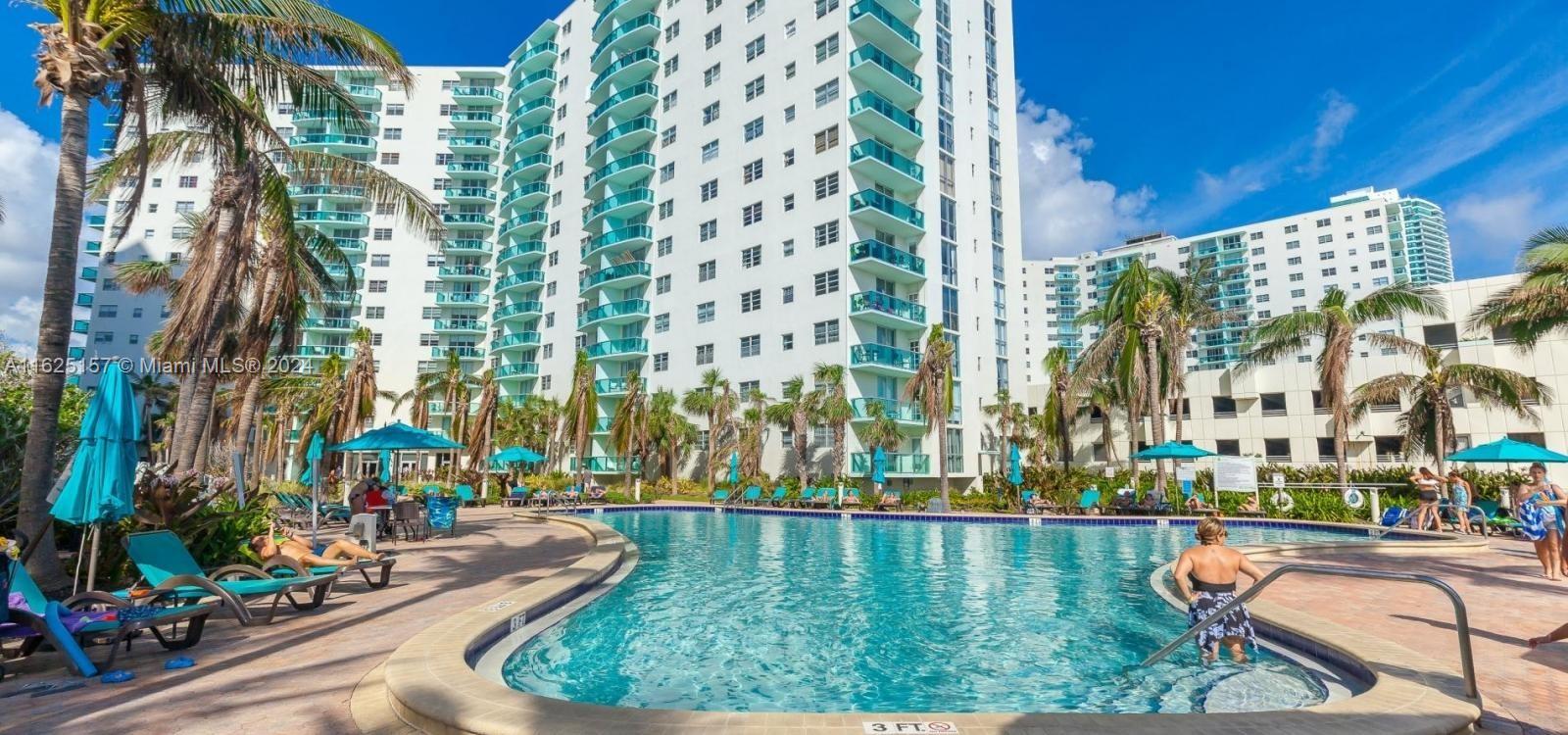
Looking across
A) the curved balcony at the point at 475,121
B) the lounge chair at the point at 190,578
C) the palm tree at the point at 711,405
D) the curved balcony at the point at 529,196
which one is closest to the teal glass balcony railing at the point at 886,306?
the palm tree at the point at 711,405

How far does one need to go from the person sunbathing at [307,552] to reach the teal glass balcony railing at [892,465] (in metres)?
24.8

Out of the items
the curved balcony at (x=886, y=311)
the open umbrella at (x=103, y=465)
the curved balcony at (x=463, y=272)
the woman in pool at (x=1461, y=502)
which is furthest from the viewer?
the curved balcony at (x=463, y=272)

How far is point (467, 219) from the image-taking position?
60.9 meters

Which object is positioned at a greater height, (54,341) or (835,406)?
(835,406)

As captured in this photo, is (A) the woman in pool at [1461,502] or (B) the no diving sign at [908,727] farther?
(A) the woman in pool at [1461,502]

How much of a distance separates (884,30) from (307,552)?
1384 inches

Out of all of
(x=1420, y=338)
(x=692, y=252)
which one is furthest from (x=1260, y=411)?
(x=692, y=252)

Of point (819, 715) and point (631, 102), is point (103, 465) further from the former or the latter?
point (631, 102)

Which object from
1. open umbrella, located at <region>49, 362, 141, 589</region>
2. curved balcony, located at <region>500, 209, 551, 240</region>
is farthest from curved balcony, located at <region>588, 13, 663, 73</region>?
open umbrella, located at <region>49, 362, 141, 589</region>

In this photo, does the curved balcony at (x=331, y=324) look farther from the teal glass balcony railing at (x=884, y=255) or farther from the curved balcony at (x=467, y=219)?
the teal glass balcony railing at (x=884, y=255)

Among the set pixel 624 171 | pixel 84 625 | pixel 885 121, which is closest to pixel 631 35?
pixel 624 171

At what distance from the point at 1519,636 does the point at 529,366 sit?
51.8 metres

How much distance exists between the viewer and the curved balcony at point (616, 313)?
43.1 meters

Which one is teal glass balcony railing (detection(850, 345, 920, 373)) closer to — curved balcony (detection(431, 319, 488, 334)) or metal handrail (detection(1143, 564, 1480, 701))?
metal handrail (detection(1143, 564, 1480, 701))
